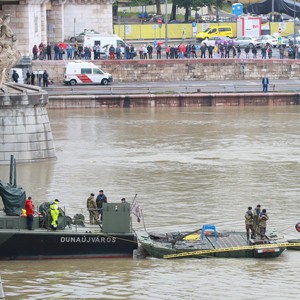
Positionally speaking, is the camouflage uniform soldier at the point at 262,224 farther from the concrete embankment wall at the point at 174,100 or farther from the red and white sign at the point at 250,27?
the red and white sign at the point at 250,27

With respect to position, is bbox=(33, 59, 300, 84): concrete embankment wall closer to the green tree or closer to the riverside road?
the riverside road

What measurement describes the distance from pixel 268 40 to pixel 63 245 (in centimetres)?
5654

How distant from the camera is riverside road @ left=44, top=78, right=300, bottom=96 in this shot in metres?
72.1

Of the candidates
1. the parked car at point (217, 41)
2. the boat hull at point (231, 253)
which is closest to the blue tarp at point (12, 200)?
the boat hull at point (231, 253)

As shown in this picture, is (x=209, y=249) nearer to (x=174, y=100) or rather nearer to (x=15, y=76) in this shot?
(x=15, y=76)

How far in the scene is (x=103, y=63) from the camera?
76.7 meters

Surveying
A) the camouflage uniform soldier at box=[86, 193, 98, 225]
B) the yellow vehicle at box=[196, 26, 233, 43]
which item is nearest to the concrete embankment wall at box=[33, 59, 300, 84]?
the yellow vehicle at box=[196, 26, 233, 43]

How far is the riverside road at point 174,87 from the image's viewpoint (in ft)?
237

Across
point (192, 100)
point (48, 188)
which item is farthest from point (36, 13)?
point (48, 188)

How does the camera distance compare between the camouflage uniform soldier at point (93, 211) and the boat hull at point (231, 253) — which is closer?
the boat hull at point (231, 253)

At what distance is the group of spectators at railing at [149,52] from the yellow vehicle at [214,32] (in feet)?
31.5

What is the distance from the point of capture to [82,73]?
73875 millimetres

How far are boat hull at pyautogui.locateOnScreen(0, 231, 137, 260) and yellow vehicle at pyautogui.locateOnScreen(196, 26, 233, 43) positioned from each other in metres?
57.9

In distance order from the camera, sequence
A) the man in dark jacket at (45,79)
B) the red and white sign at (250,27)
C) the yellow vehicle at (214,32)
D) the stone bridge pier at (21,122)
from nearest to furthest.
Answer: the stone bridge pier at (21,122) < the man in dark jacket at (45,79) < the yellow vehicle at (214,32) < the red and white sign at (250,27)
